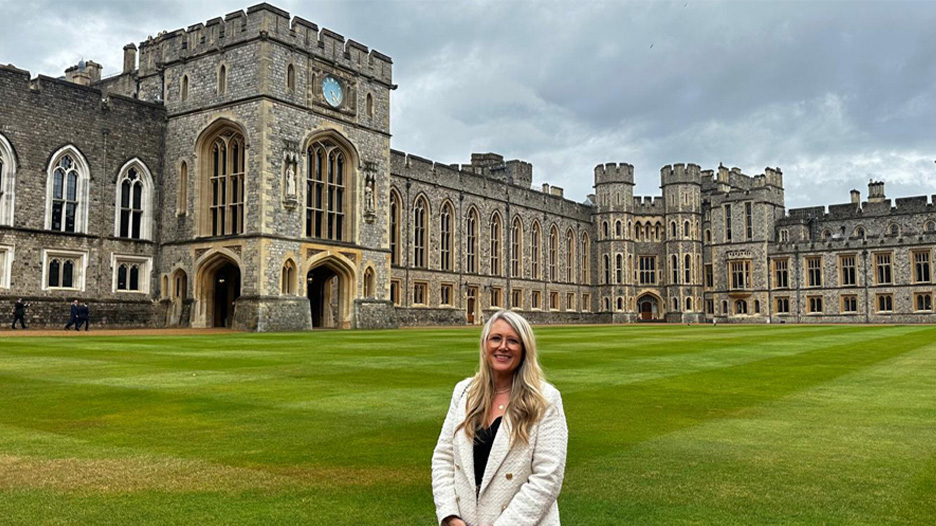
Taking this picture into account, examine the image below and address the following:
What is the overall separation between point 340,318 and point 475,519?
1264 inches

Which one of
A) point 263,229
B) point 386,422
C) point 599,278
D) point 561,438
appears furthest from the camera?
point 599,278

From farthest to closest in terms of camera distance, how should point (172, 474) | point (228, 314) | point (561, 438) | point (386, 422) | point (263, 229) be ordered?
point (228, 314) < point (263, 229) < point (386, 422) < point (172, 474) < point (561, 438)

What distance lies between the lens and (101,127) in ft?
104

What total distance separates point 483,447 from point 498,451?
11 centimetres

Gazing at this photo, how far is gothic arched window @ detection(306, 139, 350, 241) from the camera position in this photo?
3397cm

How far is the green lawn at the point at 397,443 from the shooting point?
17.6 feet

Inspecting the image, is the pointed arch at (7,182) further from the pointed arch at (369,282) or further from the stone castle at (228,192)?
the pointed arch at (369,282)

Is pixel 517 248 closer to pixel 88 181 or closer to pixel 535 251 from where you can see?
pixel 535 251

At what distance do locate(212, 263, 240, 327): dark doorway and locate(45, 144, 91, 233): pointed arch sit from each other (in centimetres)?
583

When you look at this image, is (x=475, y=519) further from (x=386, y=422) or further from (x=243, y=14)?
(x=243, y=14)

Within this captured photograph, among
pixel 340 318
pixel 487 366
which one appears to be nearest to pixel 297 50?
pixel 340 318


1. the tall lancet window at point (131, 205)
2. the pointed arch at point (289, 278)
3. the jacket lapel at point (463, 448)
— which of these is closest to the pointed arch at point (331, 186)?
the pointed arch at point (289, 278)

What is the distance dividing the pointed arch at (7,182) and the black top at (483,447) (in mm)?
29837

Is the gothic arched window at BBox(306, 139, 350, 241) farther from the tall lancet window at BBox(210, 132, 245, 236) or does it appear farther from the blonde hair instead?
the blonde hair
